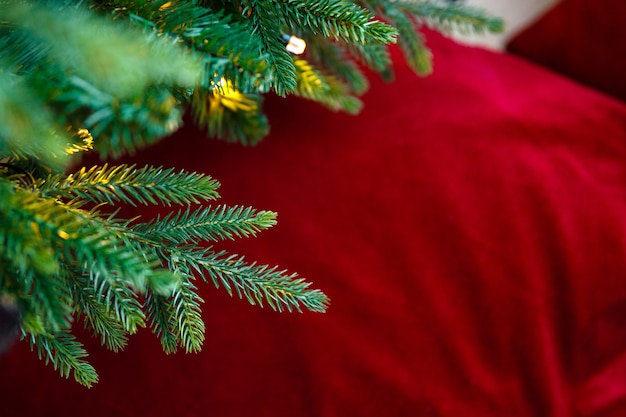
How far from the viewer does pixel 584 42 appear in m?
0.88

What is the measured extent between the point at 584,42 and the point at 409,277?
23.2 inches

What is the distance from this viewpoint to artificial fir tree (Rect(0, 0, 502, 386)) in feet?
0.71

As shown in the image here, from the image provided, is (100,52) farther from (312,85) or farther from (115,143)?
(312,85)

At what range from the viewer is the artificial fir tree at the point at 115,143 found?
0.22 meters

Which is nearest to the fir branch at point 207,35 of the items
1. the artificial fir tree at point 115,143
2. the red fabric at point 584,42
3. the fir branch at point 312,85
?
the artificial fir tree at point 115,143

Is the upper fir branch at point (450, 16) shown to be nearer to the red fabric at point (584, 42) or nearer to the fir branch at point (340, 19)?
the fir branch at point (340, 19)

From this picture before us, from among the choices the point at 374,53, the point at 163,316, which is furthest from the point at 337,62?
the point at 163,316

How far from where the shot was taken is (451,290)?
1.73 feet

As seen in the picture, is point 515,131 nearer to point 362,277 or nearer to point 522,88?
point 522,88

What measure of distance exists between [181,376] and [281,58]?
0.27 metres

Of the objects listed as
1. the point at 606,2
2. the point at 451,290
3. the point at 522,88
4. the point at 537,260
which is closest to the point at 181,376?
the point at 451,290

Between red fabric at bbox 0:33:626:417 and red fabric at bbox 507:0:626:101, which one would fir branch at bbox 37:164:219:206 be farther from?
red fabric at bbox 507:0:626:101

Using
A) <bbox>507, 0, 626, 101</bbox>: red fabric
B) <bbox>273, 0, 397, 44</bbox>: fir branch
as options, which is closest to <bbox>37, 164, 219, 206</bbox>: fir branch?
<bbox>273, 0, 397, 44</bbox>: fir branch

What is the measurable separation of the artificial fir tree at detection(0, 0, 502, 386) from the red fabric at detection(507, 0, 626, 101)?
0.65 meters
